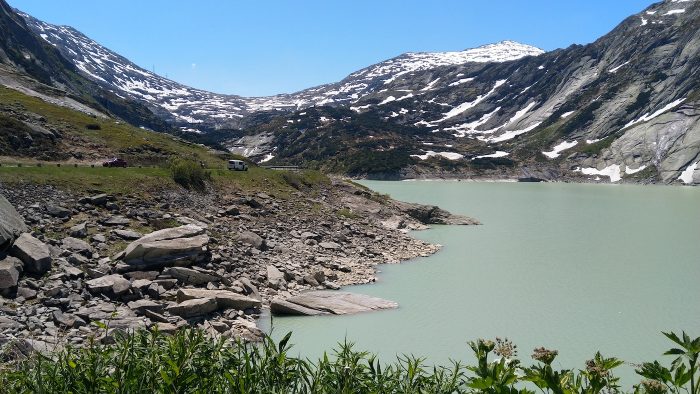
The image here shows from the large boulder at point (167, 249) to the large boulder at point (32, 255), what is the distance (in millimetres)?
3248

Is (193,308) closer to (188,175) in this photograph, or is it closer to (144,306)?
(144,306)

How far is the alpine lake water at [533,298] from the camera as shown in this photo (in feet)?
60.9

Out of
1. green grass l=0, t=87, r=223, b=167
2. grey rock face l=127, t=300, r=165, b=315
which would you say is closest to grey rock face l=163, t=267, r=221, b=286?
grey rock face l=127, t=300, r=165, b=315

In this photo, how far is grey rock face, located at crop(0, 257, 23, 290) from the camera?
1736cm

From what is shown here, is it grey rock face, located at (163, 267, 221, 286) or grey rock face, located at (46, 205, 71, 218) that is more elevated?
grey rock face, located at (46, 205, 71, 218)

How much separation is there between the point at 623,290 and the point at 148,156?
46.8 meters

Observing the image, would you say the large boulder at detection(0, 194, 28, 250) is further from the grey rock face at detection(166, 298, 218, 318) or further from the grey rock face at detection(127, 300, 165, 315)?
the grey rock face at detection(166, 298, 218, 318)

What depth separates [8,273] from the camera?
57.6 ft

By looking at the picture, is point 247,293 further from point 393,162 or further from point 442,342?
point 393,162

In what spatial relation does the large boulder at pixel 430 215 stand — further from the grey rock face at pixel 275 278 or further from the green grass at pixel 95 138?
the grey rock face at pixel 275 278

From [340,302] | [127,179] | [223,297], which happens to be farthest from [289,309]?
[127,179]

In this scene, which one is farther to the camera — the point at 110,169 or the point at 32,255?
the point at 110,169

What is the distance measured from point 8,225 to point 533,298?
79.6 ft

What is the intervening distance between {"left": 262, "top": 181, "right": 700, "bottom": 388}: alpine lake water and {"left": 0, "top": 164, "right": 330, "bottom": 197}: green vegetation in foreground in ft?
50.4
